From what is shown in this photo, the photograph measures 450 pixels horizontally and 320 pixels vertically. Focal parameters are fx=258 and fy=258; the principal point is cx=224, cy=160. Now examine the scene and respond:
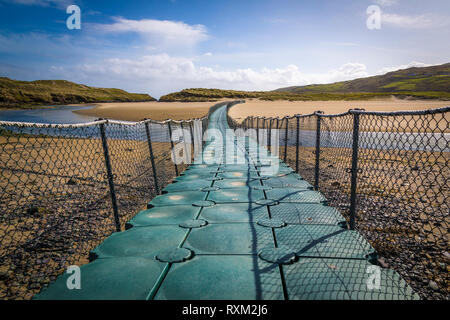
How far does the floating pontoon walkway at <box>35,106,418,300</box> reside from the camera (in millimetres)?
1842

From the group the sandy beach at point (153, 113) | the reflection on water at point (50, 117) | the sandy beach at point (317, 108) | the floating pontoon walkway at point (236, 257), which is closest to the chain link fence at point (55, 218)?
the floating pontoon walkway at point (236, 257)

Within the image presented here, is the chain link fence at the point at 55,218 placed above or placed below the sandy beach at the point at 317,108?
below

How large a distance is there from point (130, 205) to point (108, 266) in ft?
10.9

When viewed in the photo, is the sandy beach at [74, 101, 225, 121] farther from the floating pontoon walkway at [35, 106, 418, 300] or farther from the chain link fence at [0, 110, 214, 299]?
the floating pontoon walkway at [35, 106, 418, 300]

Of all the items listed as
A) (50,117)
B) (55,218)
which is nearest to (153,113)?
(50,117)

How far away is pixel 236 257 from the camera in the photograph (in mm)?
2307

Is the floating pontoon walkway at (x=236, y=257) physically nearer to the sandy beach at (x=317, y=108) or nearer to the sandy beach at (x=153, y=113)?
the sandy beach at (x=153, y=113)

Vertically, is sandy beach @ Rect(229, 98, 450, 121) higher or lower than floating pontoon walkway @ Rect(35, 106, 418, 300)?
higher

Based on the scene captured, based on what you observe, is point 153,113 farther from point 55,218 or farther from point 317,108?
point 55,218

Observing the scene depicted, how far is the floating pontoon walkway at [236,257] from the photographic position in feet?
6.04

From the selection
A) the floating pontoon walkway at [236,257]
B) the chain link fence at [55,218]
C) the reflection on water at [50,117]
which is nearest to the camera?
the floating pontoon walkway at [236,257]

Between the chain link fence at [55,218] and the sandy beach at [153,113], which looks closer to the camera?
the chain link fence at [55,218]

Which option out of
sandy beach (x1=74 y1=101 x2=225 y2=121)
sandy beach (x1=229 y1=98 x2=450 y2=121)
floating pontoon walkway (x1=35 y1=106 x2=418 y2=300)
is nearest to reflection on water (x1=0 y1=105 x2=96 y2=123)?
sandy beach (x1=74 y1=101 x2=225 y2=121)

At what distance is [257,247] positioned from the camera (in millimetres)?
2484
